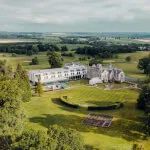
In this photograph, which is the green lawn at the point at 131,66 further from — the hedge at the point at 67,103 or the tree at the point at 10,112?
the tree at the point at 10,112

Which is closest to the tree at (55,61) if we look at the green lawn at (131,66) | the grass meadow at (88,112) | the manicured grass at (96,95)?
the grass meadow at (88,112)

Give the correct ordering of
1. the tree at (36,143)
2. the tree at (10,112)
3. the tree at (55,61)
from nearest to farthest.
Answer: the tree at (36,143), the tree at (10,112), the tree at (55,61)

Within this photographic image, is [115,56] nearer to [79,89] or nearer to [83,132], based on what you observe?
[79,89]

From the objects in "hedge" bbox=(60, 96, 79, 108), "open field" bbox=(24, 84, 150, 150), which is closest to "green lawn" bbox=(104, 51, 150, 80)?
"open field" bbox=(24, 84, 150, 150)

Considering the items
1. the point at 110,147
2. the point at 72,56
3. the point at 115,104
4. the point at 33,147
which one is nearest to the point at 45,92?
the point at 115,104

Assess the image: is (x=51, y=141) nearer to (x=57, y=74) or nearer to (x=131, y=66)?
(x=57, y=74)
